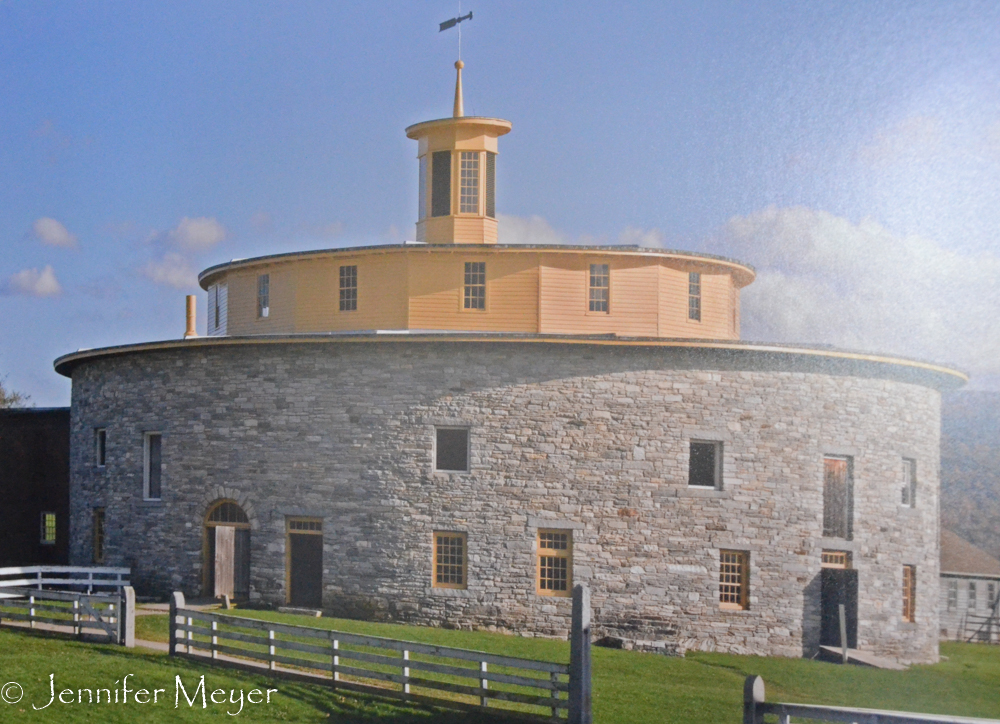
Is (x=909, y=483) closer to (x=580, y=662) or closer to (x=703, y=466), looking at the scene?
(x=703, y=466)

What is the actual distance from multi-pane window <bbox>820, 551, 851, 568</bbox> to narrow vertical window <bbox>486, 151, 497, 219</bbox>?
969 centimetres

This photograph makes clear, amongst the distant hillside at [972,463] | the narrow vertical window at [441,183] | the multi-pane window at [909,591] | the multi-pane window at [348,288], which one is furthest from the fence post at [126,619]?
the multi-pane window at [909,591]

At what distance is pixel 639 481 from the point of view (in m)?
21.0

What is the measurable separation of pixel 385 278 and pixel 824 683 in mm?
11189

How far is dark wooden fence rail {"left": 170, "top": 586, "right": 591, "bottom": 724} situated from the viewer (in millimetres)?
13984

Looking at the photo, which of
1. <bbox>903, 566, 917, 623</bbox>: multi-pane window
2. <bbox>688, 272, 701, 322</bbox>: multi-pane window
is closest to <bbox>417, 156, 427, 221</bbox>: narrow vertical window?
<bbox>688, 272, 701, 322</bbox>: multi-pane window

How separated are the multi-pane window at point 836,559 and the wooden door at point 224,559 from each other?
10.8 meters

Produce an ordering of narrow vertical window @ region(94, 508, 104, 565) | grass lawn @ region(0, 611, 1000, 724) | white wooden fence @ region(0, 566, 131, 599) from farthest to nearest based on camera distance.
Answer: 1. narrow vertical window @ region(94, 508, 104, 565)
2. white wooden fence @ region(0, 566, 131, 599)
3. grass lawn @ region(0, 611, 1000, 724)

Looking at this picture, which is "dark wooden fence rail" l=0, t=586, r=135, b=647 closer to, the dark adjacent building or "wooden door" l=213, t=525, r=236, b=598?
"wooden door" l=213, t=525, r=236, b=598

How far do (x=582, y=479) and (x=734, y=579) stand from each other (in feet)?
10.4

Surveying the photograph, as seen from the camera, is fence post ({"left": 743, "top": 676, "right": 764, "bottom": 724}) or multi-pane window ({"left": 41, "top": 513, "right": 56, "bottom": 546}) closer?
fence post ({"left": 743, "top": 676, "right": 764, "bottom": 724})

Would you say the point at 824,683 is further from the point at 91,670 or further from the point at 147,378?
the point at 147,378

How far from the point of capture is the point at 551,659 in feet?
60.0

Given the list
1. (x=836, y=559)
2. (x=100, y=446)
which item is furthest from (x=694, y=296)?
(x=100, y=446)
